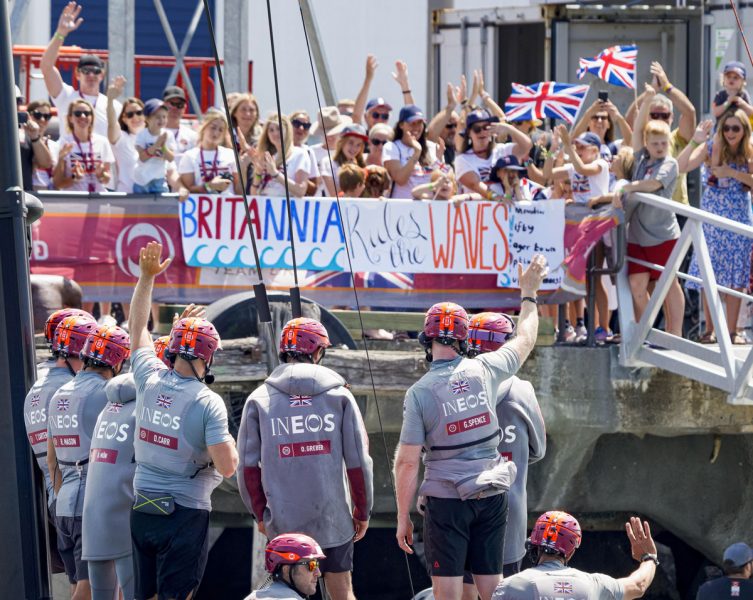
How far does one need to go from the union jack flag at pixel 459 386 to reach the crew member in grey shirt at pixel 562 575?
2.51ft

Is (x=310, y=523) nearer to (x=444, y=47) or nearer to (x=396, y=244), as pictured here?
(x=396, y=244)

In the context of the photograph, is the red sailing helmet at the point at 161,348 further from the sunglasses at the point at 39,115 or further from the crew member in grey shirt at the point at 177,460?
the sunglasses at the point at 39,115

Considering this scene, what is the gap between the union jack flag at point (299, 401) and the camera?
290 inches

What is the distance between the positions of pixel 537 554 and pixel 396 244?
15.1 feet

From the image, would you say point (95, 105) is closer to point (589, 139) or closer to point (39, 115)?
point (39, 115)

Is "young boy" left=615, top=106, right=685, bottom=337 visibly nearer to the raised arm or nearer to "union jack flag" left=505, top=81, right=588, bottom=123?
"union jack flag" left=505, top=81, right=588, bottom=123

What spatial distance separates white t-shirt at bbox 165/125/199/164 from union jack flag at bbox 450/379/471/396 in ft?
17.0

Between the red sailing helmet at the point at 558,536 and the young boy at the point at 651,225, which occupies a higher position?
the young boy at the point at 651,225

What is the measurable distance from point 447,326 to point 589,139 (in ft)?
14.5

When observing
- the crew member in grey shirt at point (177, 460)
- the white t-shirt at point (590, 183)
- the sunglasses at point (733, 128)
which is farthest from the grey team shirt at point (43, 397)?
the sunglasses at point (733, 128)

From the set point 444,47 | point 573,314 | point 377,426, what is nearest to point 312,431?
point 377,426

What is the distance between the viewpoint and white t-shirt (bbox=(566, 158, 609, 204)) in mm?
11273

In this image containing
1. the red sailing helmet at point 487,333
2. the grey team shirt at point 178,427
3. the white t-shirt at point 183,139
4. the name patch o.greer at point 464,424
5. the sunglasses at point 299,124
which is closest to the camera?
the grey team shirt at point 178,427

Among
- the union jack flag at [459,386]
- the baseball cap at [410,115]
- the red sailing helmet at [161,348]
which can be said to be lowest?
the union jack flag at [459,386]
